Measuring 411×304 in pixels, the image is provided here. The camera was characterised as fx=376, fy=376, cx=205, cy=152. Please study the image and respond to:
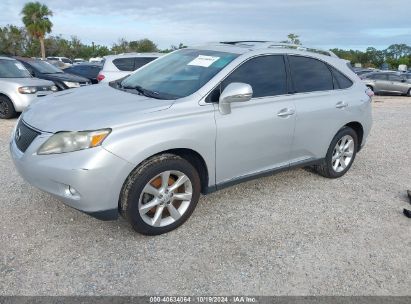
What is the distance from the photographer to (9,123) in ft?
26.7

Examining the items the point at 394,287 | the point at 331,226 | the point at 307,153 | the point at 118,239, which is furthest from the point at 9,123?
the point at 394,287

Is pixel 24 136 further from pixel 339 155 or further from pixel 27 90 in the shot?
pixel 27 90

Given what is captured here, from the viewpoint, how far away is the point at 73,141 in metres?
2.94

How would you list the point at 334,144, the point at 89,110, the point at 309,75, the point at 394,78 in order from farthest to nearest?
the point at 394,78
the point at 334,144
the point at 309,75
the point at 89,110

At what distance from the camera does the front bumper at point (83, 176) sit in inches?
113

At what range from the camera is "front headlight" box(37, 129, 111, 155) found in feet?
9.57

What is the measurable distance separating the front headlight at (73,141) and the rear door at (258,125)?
1.10 m

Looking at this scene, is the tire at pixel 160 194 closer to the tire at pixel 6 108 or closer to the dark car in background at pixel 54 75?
the tire at pixel 6 108

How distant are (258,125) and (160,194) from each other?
1219mm

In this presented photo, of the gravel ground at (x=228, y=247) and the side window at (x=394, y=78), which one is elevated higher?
the side window at (x=394, y=78)

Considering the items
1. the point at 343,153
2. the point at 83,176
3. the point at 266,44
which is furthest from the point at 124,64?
the point at 83,176

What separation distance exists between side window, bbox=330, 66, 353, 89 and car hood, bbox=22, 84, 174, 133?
2.50m

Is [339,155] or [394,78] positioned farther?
[394,78]

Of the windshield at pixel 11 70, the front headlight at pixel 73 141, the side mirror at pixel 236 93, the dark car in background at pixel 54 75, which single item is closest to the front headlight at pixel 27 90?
the windshield at pixel 11 70
